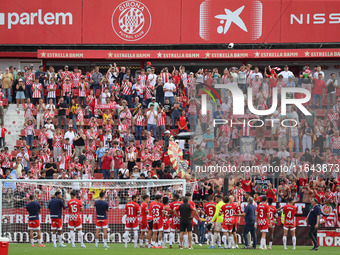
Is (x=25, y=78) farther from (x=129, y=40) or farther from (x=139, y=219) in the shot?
(x=139, y=219)

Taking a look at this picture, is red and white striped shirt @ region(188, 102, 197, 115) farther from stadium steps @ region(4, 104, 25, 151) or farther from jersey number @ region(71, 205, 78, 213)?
stadium steps @ region(4, 104, 25, 151)

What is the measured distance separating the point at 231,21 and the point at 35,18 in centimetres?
1057

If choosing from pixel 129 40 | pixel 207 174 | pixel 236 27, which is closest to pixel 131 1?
pixel 129 40

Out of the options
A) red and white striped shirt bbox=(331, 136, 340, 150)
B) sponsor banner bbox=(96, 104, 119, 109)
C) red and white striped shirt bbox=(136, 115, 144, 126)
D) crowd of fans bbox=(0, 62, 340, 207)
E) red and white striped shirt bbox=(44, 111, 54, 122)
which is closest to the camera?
red and white striped shirt bbox=(331, 136, 340, 150)

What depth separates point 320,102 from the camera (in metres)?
25.4

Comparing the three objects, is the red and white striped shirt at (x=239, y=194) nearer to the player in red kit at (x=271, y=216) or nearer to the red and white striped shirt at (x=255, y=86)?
the player in red kit at (x=271, y=216)

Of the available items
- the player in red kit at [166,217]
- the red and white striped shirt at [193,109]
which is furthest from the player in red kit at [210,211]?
the red and white striped shirt at [193,109]

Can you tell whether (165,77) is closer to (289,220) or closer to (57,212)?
(57,212)

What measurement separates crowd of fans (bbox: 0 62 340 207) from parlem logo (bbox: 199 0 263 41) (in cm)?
473

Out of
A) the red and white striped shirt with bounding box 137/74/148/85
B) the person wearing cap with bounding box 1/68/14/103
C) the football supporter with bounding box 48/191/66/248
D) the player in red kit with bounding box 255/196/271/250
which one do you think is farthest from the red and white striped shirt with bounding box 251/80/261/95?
the person wearing cap with bounding box 1/68/14/103

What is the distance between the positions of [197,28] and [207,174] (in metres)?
16.0

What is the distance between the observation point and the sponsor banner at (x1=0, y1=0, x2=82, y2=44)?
41156 mm

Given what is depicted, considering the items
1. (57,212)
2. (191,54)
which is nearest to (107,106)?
(191,54)

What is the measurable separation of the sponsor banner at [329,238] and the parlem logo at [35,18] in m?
20.0
